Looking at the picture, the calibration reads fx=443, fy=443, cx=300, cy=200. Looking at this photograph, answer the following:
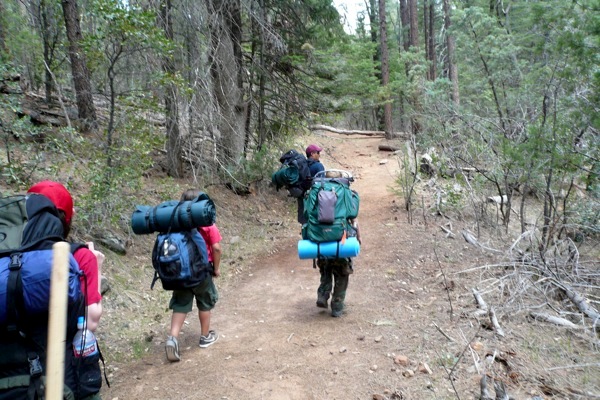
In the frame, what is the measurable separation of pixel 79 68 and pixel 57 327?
7.97 metres

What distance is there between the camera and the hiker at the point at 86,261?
7.93 ft

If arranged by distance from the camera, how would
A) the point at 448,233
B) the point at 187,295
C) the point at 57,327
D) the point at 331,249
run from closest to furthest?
the point at 57,327, the point at 187,295, the point at 331,249, the point at 448,233

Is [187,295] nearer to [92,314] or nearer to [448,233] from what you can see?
[92,314]

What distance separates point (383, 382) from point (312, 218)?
6.21 ft

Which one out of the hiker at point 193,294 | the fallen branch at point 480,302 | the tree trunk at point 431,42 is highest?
the tree trunk at point 431,42

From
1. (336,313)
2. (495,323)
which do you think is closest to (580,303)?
(495,323)

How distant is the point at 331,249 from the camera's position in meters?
4.83

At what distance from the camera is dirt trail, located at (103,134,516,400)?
3830mm

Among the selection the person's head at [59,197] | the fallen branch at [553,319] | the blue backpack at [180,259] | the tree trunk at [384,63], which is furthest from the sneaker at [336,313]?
the tree trunk at [384,63]

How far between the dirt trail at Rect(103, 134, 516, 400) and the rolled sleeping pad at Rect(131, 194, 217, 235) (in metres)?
1.40

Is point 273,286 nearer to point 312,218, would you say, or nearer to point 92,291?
point 312,218

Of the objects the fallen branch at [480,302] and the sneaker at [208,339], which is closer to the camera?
the sneaker at [208,339]

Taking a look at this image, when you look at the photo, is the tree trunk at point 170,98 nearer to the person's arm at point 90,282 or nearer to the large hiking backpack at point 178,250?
the large hiking backpack at point 178,250

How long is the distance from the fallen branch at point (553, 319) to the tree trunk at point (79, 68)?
7.33 metres
